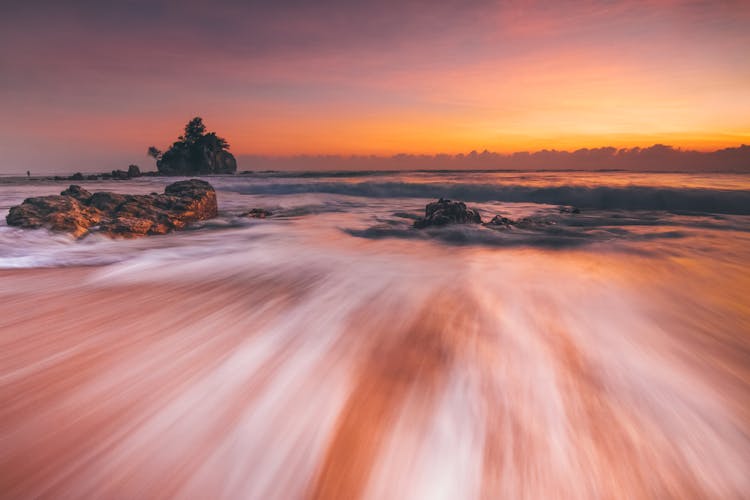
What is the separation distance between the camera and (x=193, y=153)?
59.9m

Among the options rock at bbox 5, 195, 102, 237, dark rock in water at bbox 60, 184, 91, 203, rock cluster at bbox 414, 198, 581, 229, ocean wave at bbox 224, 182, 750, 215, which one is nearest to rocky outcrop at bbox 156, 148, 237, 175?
ocean wave at bbox 224, 182, 750, 215

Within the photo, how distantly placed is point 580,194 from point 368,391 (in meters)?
19.9

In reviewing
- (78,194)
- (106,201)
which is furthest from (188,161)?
(106,201)

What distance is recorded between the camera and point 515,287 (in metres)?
3.84

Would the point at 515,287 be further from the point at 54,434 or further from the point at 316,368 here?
the point at 54,434

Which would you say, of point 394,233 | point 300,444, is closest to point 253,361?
point 300,444

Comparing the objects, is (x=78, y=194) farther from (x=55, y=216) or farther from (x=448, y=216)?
(x=448, y=216)

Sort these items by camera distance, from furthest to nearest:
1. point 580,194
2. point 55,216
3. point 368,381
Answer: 1. point 580,194
2. point 55,216
3. point 368,381

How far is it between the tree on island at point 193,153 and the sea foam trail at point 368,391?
63.1 metres

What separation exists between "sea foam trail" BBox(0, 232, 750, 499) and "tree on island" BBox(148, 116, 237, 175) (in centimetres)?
6309

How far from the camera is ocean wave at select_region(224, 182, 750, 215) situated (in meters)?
13.6

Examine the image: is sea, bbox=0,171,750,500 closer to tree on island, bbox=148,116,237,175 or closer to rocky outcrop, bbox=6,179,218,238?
rocky outcrop, bbox=6,179,218,238

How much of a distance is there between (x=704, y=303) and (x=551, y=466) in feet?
10.8

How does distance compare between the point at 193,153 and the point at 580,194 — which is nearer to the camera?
the point at 580,194
